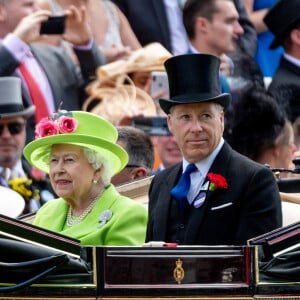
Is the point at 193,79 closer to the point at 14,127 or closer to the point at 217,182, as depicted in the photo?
the point at 217,182

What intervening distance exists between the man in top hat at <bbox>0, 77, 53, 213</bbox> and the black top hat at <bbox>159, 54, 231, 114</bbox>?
125 inches

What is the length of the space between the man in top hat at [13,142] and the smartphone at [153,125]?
2.58ft

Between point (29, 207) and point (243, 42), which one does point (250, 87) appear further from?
point (29, 207)

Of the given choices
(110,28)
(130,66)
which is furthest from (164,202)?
(110,28)

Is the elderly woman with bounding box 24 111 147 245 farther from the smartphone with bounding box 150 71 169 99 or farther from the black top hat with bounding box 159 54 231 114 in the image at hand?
the smartphone with bounding box 150 71 169 99

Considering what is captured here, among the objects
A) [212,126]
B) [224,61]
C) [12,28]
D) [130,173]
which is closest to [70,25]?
[12,28]

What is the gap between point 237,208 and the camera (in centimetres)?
696

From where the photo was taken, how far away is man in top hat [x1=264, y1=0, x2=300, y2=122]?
1292 centimetres

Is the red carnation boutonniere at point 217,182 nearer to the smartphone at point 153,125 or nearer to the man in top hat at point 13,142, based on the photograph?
the man in top hat at point 13,142

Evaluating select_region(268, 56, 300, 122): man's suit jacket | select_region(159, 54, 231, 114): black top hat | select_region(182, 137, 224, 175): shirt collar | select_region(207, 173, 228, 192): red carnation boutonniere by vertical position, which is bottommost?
select_region(268, 56, 300, 122): man's suit jacket

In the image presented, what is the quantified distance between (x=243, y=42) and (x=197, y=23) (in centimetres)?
53

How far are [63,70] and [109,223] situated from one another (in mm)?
4469

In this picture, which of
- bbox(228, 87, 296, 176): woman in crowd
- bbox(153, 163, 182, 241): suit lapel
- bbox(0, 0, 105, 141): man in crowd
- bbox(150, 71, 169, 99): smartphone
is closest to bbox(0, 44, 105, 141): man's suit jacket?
bbox(0, 0, 105, 141): man in crowd

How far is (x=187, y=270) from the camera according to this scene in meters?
6.61
